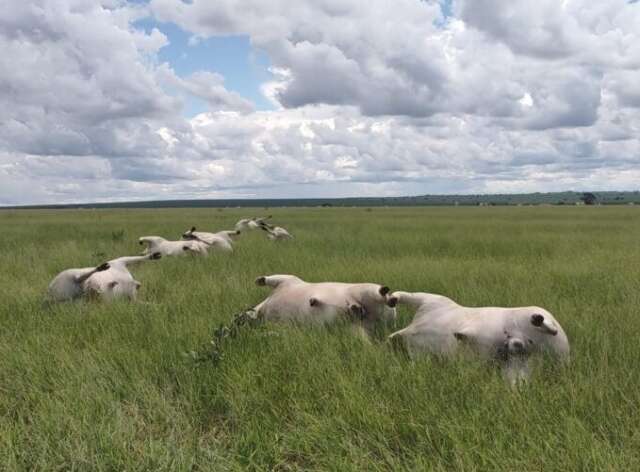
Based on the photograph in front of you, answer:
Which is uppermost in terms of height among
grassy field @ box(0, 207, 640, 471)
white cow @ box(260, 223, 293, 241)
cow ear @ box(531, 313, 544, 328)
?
cow ear @ box(531, 313, 544, 328)

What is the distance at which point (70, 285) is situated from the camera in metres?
7.41

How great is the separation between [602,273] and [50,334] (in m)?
8.70

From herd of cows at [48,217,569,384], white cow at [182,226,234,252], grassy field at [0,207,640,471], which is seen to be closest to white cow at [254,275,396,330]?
herd of cows at [48,217,569,384]

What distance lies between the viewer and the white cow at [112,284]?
7.27 metres

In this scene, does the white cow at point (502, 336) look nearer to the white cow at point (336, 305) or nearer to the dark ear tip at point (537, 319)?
the dark ear tip at point (537, 319)

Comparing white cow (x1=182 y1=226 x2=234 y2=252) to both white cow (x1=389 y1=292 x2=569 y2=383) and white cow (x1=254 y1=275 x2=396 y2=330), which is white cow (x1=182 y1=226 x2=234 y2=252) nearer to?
white cow (x1=254 y1=275 x2=396 y2=330)

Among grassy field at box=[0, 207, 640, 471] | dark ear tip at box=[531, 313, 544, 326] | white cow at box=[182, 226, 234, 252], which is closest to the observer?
grassy field at box=[0, 207, 640, 471]

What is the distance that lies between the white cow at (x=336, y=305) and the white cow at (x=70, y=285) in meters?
3.09

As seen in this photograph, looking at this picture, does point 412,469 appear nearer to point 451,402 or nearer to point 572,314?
point 451,402

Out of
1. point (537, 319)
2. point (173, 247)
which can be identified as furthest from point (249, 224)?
point (537, 319)

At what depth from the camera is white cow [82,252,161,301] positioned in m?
7.27

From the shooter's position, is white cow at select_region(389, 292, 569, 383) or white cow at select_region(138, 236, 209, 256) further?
white cow at select_region(138, 236, 209, 256)

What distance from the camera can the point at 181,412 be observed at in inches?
155

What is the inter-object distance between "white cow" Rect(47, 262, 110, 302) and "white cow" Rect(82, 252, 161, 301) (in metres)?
0.09
